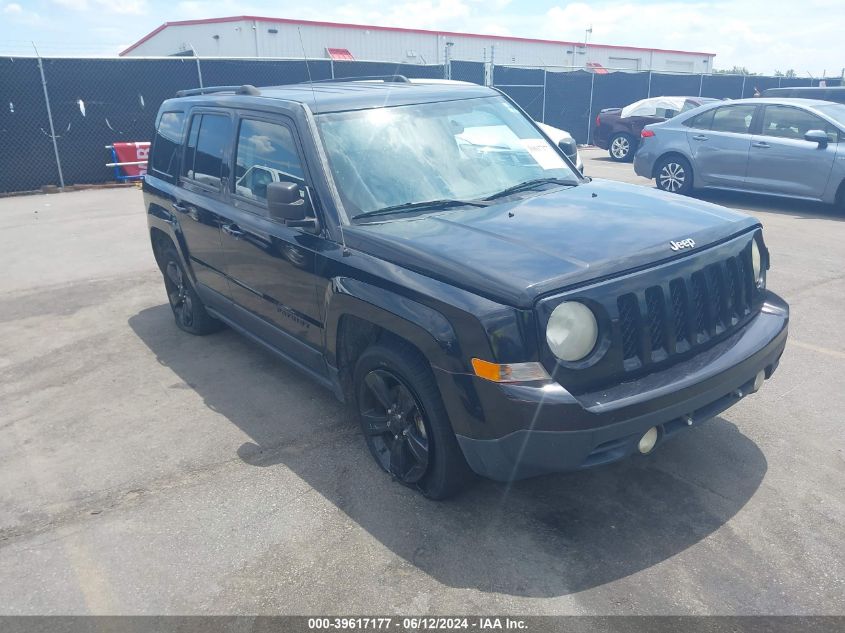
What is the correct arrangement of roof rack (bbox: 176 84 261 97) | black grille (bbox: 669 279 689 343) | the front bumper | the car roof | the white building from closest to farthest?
the front bumper < black grille (bbox: 669 279 689 343) < the car roof < roof rack (bbox: 176 84 261 97) < the white building

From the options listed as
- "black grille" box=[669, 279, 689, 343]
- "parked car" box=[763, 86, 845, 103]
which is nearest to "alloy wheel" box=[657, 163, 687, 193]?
"parked car" box=[763, 86, 845, 103]

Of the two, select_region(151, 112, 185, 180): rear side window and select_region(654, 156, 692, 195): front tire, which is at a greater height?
select_region(151, 112, 185, 180): rear side window

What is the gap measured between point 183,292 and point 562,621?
14.6 ft

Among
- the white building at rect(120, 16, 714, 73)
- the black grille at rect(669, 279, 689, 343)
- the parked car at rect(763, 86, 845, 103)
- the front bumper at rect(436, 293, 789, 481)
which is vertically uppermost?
the white building at rect(120, 16, 714, 73)

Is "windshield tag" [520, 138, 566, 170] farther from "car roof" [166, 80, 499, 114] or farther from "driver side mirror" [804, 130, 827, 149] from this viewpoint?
"driver side mirror" [804, 130, 827, 149]

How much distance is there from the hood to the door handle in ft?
4.09

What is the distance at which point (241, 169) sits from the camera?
4520mm

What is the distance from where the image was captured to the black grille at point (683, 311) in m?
2.93

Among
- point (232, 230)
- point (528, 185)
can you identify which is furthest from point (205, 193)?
point (528, 185)

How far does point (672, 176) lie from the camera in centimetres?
1139

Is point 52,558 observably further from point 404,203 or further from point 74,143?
point 74,143

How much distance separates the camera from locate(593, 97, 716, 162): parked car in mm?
16453

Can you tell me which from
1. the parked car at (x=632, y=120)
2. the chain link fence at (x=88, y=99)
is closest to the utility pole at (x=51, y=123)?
the chain link fence at (x=88, y=99)

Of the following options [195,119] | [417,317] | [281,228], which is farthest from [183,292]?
[417,317]
